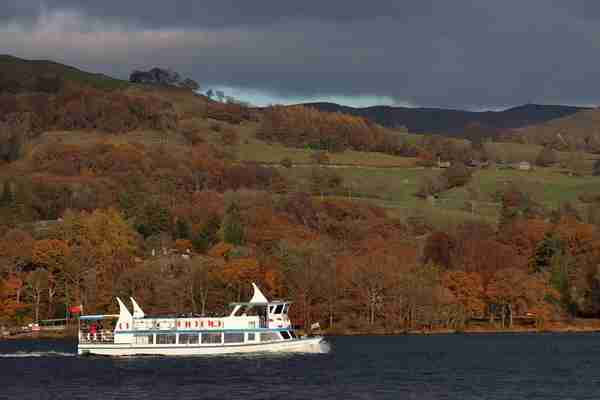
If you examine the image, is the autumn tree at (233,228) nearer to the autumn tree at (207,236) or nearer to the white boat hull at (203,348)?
the autumn tree at (207,236)

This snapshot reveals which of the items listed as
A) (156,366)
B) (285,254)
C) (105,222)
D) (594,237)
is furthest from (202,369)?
(594,237)

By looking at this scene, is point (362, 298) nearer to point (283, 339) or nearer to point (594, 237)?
point (283, 339)

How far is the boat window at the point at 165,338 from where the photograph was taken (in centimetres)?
10631

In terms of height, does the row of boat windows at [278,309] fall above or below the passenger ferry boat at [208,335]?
above

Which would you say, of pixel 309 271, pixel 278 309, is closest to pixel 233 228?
pixel 309 271

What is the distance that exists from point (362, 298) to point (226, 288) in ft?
54.6

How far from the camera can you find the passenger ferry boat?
104 meters

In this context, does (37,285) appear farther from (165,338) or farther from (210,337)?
(210,337)

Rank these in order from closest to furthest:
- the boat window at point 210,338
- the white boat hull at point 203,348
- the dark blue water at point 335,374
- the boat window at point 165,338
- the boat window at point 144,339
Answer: the dark blue water at point 335,374, the white boat hull at point 203,348, the boat window at point 210,338, the boat window at point 165,338, the boat window at point 144,339

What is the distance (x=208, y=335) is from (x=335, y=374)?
2046cm

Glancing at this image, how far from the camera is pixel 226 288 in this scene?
14125 cm

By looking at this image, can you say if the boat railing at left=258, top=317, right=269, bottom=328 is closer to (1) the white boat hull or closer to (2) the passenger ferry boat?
(2) the passenger ferry boat

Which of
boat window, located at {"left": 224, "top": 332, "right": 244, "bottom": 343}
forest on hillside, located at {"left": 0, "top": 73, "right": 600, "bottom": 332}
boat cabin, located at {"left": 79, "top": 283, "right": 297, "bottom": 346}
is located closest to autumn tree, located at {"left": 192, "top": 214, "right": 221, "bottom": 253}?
forest on hillside, located at {"left": 0, "top": 73, "right": 600, "bottom": 332}

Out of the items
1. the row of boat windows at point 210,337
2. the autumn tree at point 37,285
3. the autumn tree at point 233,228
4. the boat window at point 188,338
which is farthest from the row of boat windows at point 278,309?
the autumn tree at point 233,228
